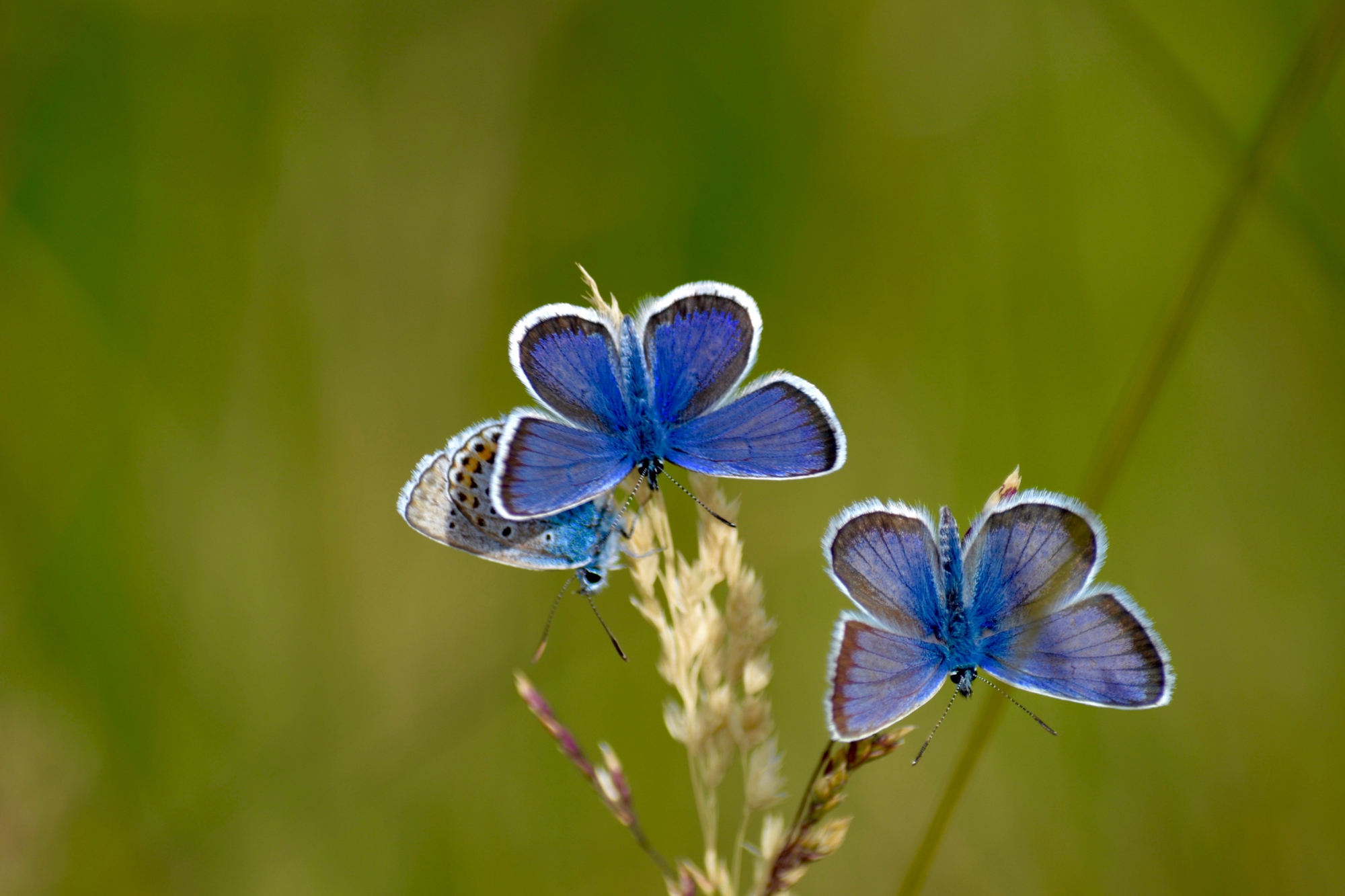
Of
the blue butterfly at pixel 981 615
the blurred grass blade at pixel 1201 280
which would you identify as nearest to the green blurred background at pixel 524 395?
the blurred grass blade at pixel 1201 280

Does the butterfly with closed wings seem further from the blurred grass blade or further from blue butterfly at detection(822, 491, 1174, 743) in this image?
the blurred grass blade

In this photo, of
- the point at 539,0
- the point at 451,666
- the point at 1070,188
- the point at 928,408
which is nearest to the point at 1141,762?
the point at 928,408

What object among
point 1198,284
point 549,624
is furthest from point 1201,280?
point 549,624

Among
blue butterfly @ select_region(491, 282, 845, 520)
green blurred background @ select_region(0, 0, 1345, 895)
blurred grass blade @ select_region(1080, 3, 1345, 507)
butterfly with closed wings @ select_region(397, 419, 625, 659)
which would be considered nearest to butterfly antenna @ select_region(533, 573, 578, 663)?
butterfly with closed wings @ select_region(397, 419, 625, 659)

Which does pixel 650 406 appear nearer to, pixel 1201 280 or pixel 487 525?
pixel 487 525

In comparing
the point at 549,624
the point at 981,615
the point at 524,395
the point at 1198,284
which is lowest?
the point at 549,624

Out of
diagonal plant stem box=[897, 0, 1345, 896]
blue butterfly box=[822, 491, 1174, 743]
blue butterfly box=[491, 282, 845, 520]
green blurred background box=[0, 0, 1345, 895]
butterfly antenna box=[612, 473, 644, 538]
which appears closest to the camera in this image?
blue butterfly box=[822, 491, 1174, 743]

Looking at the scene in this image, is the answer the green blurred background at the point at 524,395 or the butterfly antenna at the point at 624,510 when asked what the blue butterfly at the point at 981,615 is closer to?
the butterfly antenna at the point at 624,510
